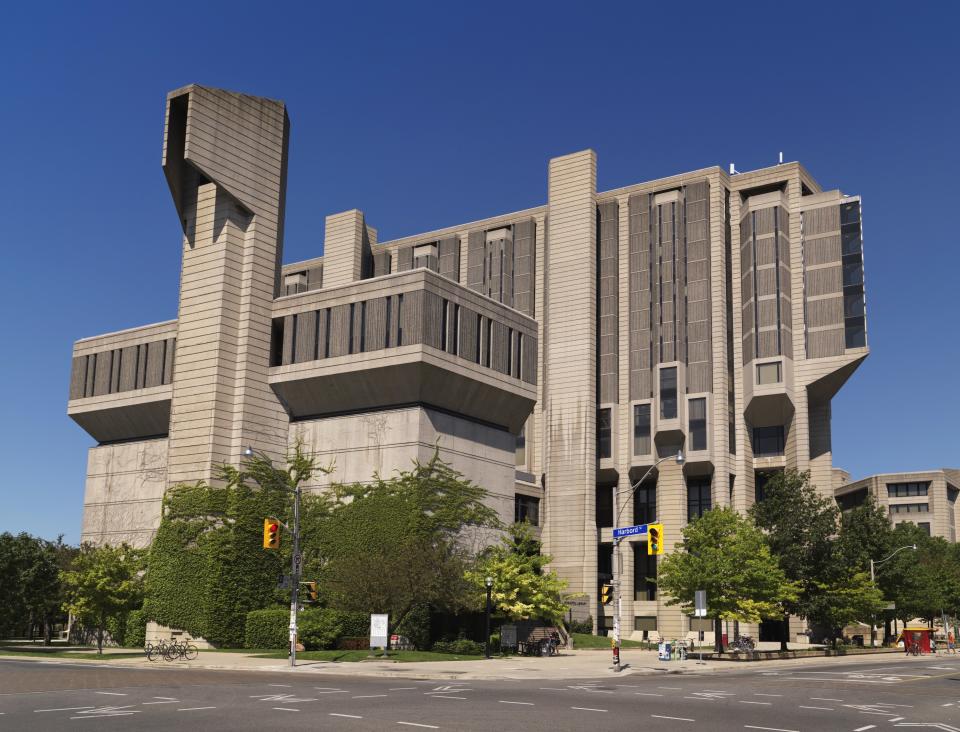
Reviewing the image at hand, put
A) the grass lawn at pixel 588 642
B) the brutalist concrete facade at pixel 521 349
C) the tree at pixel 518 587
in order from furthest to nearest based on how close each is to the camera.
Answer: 1. the grass lawn at pixel 588 642
2. the brutalist concrete facade at pixel 521 349
3. the tree at pixel 518 587

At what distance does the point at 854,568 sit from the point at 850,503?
109 metres

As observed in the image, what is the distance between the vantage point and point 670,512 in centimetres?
9481

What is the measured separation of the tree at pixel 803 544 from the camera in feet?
219

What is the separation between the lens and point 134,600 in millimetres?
64250

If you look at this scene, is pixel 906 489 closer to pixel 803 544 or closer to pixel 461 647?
pixel 803 544

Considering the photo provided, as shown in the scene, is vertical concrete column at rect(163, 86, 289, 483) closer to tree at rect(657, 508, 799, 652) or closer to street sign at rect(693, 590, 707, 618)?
tree at rect(657, 508, 799, 652)

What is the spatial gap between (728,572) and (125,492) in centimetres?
4646

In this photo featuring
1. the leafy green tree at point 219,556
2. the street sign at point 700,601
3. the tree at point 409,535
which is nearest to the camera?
the street sign at point 700,601

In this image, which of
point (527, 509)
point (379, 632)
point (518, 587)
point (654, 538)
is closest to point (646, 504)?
point (527, 509)

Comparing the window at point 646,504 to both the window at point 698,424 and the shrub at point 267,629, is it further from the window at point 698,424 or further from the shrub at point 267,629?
the shrub at point 267,629

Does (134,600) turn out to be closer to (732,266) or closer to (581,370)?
(581,370)

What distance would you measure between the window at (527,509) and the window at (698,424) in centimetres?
1604

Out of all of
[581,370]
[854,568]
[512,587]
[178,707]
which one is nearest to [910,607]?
[854,568]

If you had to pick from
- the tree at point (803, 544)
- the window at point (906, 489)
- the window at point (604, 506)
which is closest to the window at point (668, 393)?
the window at point (604, 506)
